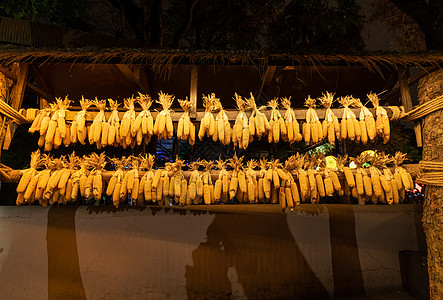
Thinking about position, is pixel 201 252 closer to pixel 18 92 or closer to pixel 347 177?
pixel 347 177

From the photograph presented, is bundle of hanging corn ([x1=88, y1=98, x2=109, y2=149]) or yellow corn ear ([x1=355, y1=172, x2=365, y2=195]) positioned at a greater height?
bundle of hanging corn ([x1=88, y1=98, x2=109, y2=149])

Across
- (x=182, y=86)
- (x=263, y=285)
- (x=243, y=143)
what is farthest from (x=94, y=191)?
(x=263, y=285)

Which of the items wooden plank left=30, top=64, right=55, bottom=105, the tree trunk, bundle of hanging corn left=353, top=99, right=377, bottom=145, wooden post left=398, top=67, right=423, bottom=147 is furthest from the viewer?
wooden plank left=30, top=64, right=55, bottom=105

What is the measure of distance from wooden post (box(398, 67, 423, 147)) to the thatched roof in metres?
0.33

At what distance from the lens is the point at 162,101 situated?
4168mm

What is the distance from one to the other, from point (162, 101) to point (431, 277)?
5.06 metres

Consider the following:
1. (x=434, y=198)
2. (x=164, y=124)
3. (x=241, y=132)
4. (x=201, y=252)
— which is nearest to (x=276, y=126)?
(x=241, y=132)

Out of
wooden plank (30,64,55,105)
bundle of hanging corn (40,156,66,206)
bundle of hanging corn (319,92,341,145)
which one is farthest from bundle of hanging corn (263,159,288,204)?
wooden plank (30,64,55,105)

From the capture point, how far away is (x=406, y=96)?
4.33 m

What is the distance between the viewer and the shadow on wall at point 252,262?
15.1ft

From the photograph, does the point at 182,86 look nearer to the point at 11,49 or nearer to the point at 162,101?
the point at 162,101

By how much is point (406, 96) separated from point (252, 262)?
163 inches

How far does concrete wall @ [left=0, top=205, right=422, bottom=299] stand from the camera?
4418 mm

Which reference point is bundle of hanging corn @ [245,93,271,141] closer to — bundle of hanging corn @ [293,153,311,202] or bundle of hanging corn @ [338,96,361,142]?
bundle of hanging corn @ [293,153,311,202]
